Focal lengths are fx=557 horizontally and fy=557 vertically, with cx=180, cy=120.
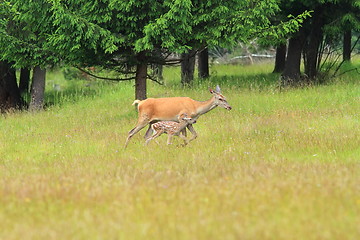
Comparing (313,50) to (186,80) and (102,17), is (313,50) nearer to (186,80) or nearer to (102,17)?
(186,80)

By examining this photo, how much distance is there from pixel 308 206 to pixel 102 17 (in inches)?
437

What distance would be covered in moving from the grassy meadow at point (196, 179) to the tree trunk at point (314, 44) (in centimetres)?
589

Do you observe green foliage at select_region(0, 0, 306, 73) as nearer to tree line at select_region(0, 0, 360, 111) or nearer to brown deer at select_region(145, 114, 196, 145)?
tree line at select_region(0, 0, 360, 111)

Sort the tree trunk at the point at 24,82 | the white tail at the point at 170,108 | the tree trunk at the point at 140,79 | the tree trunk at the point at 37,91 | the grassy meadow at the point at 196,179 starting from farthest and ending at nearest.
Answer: the tree trunk at the point at 24,82, the tree trunk at the point at 37,91, the tree trunk at the point at 140,79, the white tail at the point at 170,108, the grassy meadow at the point at 196,179

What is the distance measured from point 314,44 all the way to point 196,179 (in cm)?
1686

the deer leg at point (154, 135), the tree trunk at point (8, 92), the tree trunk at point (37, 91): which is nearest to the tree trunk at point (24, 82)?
the tree trunk at point (8, 92)

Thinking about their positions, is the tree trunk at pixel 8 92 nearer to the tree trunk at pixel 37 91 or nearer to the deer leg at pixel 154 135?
the tree trunk at pixel 37 91

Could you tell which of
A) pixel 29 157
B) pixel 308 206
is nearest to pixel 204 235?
pixel 308 206

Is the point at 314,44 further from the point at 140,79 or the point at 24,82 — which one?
the point at 24,82

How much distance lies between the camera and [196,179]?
7.65 m

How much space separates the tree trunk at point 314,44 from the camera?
72.9 feet

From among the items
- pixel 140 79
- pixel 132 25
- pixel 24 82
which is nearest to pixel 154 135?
pixel 132 25

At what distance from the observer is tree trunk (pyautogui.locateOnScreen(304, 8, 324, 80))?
2223 cm

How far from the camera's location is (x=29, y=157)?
11.0m
